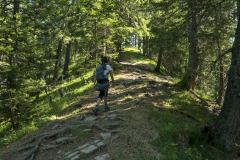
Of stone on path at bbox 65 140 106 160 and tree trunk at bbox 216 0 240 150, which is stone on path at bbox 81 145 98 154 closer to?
stone on path at bbox 65 140 106 160

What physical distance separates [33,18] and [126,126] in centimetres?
1129

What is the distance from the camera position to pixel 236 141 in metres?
13.8

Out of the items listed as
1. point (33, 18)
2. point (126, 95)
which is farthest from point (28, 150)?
point (33, 18)

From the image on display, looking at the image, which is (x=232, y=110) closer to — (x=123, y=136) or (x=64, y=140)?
(x=123, y=136)

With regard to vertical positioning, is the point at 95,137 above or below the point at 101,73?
below

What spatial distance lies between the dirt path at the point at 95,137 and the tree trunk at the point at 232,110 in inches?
102

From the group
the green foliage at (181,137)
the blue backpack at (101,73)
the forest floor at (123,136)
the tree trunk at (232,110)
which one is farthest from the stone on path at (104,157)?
the tree trunk at (232,110)

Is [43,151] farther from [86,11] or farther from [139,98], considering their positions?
[86,11]

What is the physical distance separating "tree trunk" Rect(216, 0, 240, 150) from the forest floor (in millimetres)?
602

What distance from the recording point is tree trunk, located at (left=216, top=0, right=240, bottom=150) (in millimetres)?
12688

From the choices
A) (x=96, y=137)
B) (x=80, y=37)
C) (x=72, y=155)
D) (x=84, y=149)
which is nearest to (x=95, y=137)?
(x=96, y=137)

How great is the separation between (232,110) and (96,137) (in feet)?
16.2

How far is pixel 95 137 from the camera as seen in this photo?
12016mm

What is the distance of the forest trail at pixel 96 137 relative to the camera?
434 inches
